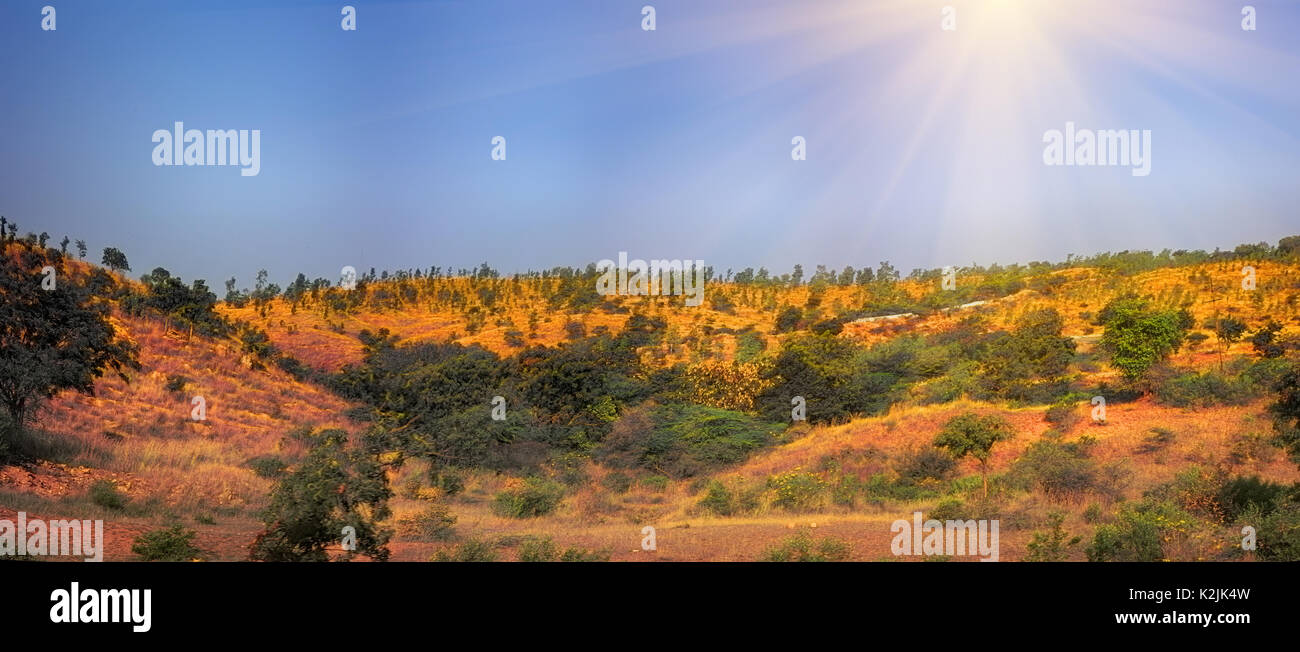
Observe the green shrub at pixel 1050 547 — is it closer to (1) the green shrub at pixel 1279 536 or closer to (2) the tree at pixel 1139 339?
(1) the green shrub at pixel 1279 536

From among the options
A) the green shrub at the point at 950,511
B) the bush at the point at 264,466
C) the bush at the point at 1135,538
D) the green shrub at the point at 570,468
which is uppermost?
the bush at the point at 264,466

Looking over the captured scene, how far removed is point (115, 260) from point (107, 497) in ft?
55.2

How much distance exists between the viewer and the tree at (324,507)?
8.41 meters

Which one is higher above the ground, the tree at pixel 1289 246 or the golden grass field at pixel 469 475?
the tree at pixel 1289 246

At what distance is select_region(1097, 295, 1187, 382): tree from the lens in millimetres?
22156

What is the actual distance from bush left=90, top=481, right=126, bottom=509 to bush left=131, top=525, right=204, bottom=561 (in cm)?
299

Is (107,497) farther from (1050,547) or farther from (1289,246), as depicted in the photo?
(1289,246)

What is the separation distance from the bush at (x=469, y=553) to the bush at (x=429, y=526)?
3.80 ft

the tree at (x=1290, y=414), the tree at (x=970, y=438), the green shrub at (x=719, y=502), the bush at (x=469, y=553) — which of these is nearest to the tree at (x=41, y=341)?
the bush at (x=469, y=553)

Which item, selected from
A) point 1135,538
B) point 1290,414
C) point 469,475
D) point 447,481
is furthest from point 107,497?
point 1290,414

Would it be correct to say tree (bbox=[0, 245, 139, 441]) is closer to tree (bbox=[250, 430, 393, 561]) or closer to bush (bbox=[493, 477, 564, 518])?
tree (bbox=[250, 430, 393, 561])

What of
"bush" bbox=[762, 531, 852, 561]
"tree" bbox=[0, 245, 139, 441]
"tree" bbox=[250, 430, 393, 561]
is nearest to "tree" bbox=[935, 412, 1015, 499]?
"bush" bbox=[762, 531, 852, 561]

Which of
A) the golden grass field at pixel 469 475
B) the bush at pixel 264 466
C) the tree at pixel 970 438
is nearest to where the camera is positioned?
the golden grass field at pixel 469 475
